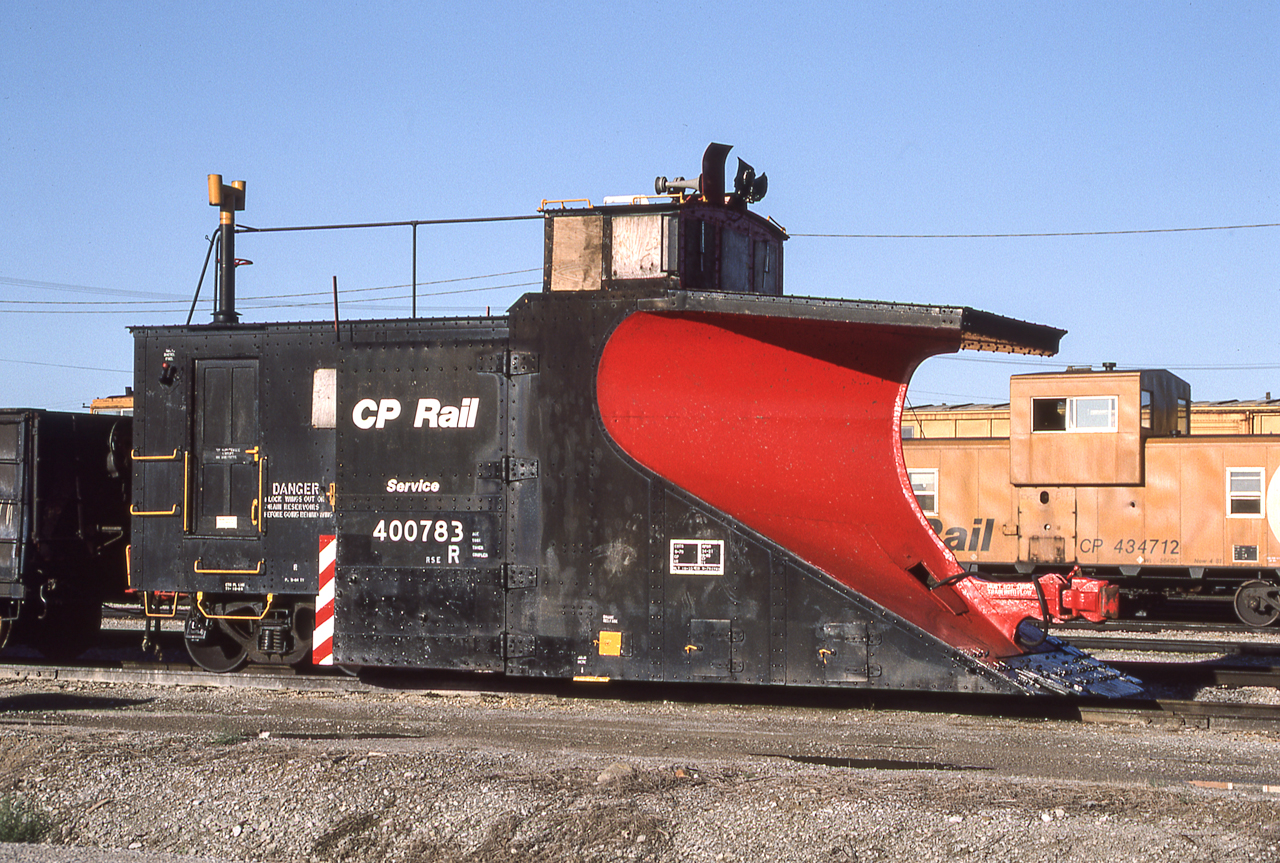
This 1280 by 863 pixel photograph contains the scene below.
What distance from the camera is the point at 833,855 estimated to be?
18.2 feet

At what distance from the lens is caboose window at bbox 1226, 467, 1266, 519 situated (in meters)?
19.1

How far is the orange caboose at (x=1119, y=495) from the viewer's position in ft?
63.2

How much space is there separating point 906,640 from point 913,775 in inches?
70.8

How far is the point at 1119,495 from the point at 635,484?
13.2 meters

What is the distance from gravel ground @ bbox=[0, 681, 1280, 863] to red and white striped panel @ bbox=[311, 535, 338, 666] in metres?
0.93

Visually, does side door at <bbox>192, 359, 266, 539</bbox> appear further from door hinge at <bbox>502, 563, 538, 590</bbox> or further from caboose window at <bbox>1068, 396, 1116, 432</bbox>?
caboose window at <bbox>1068, 396, 1116, 432</bbox>

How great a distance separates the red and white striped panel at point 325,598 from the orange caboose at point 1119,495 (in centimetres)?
1187

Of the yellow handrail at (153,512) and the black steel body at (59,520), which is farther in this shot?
the black steel body at (59,520)

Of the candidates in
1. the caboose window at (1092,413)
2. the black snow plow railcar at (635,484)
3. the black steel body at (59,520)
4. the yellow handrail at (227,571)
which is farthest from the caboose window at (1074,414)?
the black steel body at (59,520)

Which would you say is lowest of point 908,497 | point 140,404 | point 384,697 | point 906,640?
point 384,697

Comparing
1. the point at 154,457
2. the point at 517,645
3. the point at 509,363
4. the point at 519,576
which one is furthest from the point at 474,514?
the point at 154,457

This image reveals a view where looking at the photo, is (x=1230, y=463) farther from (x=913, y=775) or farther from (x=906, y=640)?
(x=913, y=775)

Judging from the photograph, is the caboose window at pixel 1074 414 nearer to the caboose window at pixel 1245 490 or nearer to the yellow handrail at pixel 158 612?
the caboose window at pixel 1245 490

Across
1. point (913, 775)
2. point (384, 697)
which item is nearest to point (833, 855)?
point (913, 775)
